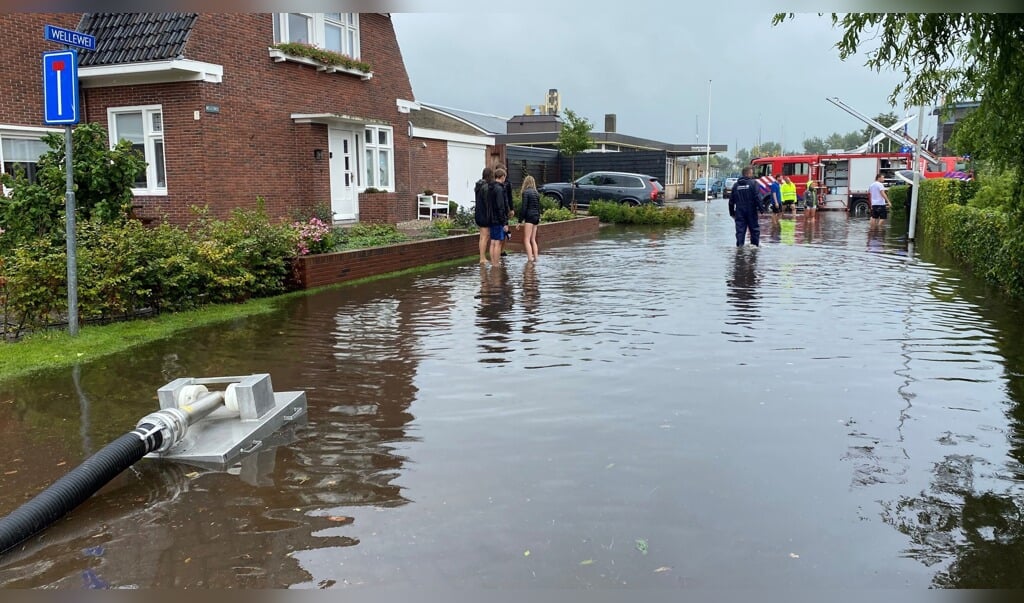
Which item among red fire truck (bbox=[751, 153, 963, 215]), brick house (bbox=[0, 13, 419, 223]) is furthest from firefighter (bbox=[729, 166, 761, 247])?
red fire truck (bbox=[751, 153, 963, 215])

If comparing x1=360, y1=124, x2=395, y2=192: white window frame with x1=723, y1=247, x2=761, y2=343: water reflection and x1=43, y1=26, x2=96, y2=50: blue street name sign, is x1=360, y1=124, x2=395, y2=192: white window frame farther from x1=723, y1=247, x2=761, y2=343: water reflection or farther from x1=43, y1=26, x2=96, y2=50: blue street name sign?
x1=43, y1=26, x2=96, y2=50: blue street name sign

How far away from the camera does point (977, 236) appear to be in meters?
13.4

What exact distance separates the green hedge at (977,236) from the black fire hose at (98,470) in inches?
229

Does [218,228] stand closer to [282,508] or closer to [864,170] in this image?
[282,508]

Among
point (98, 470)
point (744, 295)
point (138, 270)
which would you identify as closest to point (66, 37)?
point (138, 270)

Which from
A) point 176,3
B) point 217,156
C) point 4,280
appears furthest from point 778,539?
point 217,156

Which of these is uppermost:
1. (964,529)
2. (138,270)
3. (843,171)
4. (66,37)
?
(66,37)

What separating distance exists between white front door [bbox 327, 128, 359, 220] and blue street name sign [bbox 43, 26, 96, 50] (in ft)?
37.7

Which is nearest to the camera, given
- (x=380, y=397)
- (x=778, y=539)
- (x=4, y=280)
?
(x=778, y=539)

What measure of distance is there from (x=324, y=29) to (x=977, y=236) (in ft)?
47.8

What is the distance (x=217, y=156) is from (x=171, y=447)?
12363mm

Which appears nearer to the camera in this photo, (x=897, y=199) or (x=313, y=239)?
(x=313, y=239)

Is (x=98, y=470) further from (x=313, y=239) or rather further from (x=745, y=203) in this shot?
(x=745, y=203)

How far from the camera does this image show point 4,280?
874 cm
